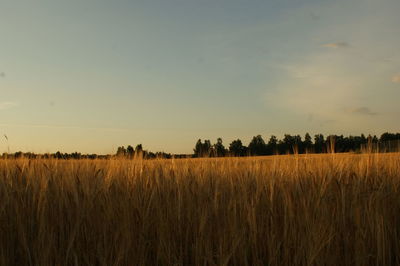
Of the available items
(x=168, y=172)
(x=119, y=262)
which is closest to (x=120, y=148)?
(x=168, y=172)

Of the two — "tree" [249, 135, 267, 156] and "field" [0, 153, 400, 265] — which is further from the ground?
"tree" [249, 135, 267, 156]

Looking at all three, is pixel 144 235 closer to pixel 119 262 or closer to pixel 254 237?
pixel 119 262

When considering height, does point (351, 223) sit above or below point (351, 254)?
above

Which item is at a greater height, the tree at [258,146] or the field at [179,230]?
the tree at [258,146]

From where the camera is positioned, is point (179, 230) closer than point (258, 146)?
Yes

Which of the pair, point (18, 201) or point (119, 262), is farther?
point (18, 201)

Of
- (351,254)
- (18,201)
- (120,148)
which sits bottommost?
(351,254)

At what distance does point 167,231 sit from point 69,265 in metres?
0.54

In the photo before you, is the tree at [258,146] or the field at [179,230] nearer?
the field at [179,230]

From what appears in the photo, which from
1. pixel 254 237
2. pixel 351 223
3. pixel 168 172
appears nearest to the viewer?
pixel 254 237

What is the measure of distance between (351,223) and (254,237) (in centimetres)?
79

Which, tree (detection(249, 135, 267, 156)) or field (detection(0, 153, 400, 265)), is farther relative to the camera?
tree (detection(249, 135, 267, 156))

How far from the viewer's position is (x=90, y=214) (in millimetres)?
2318

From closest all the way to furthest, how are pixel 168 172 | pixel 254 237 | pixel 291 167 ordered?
pixel 254 237 → pixel 168 172 → pixel 291 167
